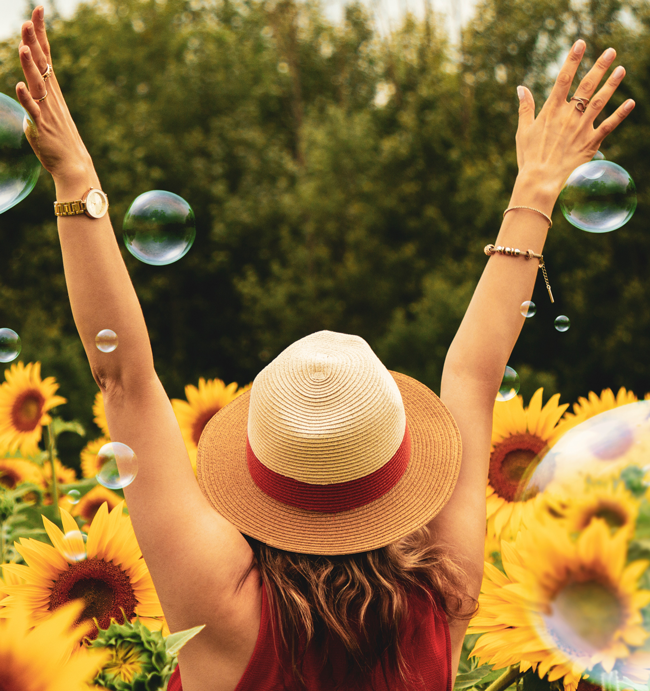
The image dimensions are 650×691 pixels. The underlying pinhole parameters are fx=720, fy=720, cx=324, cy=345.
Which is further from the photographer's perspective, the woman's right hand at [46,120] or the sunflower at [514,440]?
the sunflower at [514,440]

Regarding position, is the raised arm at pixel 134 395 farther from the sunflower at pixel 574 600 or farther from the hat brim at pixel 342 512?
the sunflower at pixel 574 600

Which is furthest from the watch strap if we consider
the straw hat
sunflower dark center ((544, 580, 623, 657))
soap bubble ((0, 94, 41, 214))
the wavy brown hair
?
sunflower dark center ((544, 580, 623, 657))

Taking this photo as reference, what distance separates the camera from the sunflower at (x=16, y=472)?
2.41 meters

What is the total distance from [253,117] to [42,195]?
618 cm

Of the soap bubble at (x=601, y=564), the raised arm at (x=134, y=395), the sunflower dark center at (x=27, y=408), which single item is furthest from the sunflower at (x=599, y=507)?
the sunflower dark center at (x=27, y=408)

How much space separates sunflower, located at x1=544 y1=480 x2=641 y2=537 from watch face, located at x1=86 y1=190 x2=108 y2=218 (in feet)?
2.73

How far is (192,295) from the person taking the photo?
15727 mm

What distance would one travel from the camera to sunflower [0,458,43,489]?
7.91ft

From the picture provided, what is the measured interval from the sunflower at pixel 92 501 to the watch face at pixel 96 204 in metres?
1.40

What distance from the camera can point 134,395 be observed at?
1.20m

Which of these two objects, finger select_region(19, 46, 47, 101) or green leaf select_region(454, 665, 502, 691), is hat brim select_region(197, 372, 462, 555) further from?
finger select_region(19, 46, 47, 101)

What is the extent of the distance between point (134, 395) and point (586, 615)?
76 centimetres

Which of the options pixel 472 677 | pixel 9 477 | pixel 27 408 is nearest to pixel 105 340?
pixel 472 677

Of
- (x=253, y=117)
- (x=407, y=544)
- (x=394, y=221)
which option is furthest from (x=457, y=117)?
(x=407, y=544)
